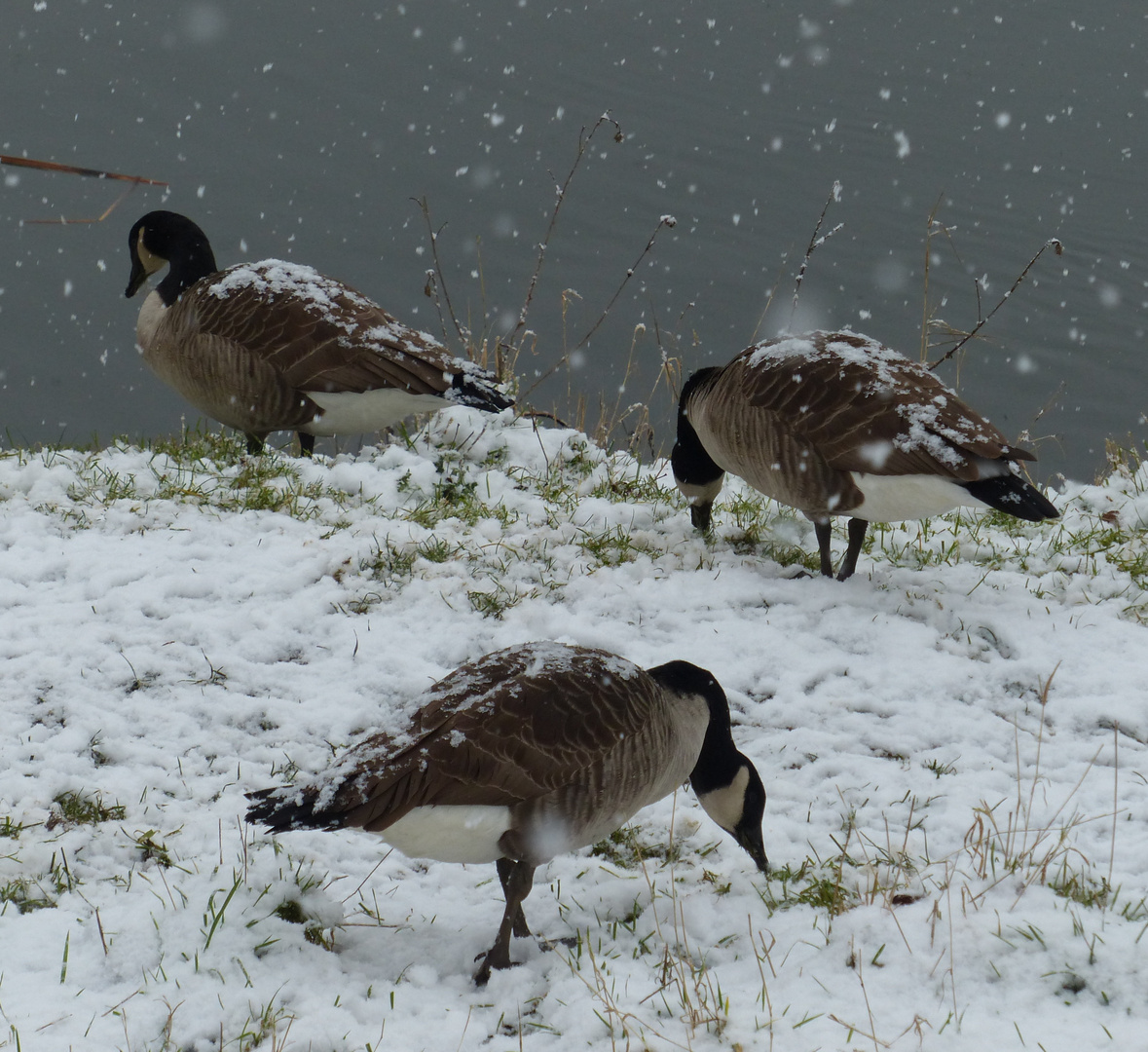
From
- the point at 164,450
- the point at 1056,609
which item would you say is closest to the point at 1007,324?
the point at 1056,609

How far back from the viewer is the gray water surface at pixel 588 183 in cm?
1405

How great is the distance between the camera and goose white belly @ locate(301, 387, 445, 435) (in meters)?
6.15

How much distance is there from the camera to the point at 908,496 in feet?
16.3

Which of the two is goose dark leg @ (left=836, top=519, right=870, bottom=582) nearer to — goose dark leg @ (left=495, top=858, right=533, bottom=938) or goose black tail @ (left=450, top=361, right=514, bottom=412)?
goose black tail @ (left=450, top=361, right=514, bottom=412)

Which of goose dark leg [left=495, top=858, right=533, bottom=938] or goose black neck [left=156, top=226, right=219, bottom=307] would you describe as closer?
goose dark leg [left=495, top=858, right=533, bottom=938]

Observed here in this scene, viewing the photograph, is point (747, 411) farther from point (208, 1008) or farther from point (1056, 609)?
point (208, 1008)

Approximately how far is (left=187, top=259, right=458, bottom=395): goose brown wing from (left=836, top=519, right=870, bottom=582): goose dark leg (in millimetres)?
2204

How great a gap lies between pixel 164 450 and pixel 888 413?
3758 mm

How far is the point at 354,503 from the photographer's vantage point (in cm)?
579

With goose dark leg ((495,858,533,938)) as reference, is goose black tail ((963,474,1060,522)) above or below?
above

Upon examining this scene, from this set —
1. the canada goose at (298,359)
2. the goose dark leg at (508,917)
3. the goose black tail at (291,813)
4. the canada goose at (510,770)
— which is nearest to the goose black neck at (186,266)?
the canada goose at (298,359)

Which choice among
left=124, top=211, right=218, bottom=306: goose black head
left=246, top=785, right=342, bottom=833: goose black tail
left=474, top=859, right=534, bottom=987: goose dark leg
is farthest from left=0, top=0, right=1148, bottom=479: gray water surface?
left=246, top=785, right=342, bottom=833: goose black tail

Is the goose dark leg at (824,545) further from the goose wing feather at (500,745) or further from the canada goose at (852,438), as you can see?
the goose wing feather at (500,745)

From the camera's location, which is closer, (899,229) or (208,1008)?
(208,1008)
